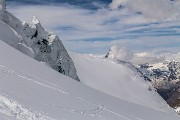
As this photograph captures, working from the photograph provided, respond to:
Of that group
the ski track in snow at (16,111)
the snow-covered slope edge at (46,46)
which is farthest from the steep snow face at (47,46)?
the ski track in snow at (16,111)

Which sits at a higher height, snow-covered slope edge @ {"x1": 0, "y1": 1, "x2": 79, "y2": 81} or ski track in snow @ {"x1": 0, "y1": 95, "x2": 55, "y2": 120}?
ski track in snow @ {"x1": 0, "y1": 95, "x2": 55, "y2": 120}

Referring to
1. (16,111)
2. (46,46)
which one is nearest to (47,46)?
(46,46)

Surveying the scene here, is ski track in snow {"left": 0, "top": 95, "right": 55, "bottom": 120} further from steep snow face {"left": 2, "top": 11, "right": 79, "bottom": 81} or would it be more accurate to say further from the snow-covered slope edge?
steep snow face {"left": 2, "top": 11, "right": 79, "bottom": 81}

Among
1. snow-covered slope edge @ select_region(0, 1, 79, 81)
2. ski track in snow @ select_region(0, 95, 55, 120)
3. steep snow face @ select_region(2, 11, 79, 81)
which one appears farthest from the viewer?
steep snow face @ select_region(2, 11, 79, 81)

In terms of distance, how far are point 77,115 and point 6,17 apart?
73135mm

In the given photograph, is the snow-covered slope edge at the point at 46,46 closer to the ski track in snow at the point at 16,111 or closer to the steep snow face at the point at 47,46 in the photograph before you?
the steep snow face at the point at 47,46

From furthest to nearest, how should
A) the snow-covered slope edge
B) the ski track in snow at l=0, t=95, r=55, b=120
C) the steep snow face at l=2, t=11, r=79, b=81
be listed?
the steep snow face at l=2, t=11, r=79, b=81, the snow-covered slope edge, the ski track in snow at l=0, t=95, r=55, b=120

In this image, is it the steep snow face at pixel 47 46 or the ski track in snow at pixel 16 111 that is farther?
the steep snow face at pixel 47 46

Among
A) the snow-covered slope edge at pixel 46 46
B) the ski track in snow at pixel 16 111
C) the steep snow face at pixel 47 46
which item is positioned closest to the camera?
the ski track in snow at pixel 16 111

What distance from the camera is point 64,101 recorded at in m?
28.1

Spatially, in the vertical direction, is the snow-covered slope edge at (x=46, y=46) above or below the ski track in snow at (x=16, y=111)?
below

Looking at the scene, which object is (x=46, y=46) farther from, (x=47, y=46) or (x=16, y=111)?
(x=16, y=111)

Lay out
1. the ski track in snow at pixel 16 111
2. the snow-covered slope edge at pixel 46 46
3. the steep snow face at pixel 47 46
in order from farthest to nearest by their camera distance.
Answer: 1. the steep snow face at pixel 47 46
2. the snow-covered slope edge at pixel 46 46
3. the ski track in snow at pixel 16 111

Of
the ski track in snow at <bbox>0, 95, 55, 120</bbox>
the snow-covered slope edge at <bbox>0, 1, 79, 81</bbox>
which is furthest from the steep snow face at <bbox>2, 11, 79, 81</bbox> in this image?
the ski track in snow at <bbox>0, 95, 55, 120</bbox>
